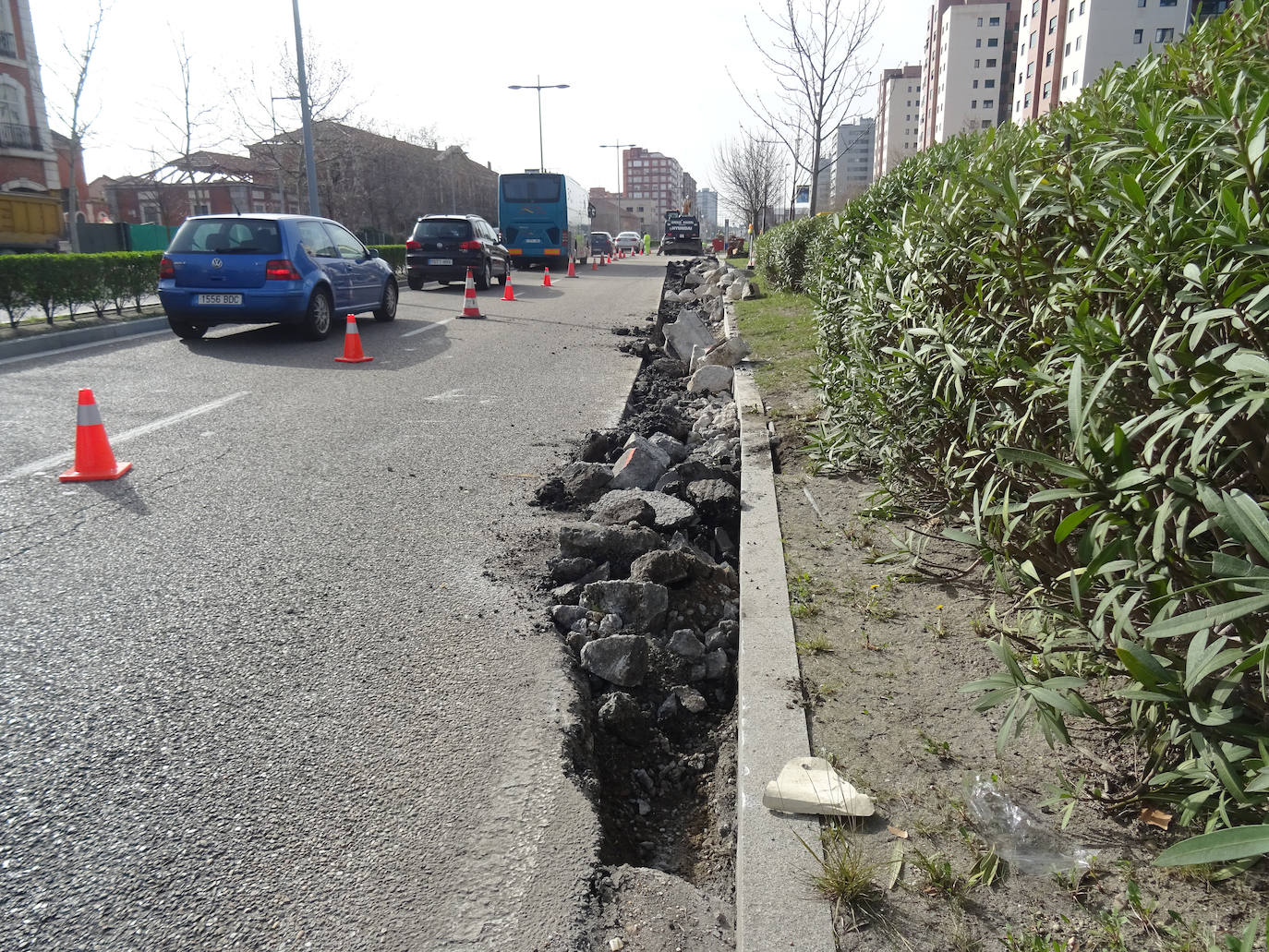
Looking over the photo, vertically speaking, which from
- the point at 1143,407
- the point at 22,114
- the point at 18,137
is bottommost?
the point at 1143,407

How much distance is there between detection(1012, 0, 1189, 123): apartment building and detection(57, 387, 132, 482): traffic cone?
210 feet

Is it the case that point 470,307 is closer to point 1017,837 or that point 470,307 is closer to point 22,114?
point 1017,837

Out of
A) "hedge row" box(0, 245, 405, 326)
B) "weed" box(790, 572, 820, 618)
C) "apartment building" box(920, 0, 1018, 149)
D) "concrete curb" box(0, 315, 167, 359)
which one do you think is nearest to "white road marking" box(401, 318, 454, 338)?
"concrete curb" box(0, 315, 167, 359)

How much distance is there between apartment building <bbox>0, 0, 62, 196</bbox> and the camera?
42094mm

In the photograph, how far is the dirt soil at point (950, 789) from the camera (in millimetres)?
2016

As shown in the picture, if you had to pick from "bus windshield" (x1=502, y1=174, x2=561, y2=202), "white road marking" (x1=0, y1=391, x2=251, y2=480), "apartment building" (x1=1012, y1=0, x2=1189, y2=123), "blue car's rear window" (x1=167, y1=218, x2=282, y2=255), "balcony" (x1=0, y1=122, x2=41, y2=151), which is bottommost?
"white road marking" (x1=0, y1=391, x2=251, y2=480)

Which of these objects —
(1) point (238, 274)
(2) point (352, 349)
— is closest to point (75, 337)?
(1) point (238, 274)

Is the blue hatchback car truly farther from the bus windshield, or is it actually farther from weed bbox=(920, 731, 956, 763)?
the bus windshield

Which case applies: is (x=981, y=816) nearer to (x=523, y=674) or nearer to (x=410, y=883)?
(x=410, y=883)

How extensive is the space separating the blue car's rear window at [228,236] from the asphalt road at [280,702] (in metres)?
5.44

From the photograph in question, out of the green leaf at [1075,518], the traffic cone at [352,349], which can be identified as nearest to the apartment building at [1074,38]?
the traffic cone at [352,349]

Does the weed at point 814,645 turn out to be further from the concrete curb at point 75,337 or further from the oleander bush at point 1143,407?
the concrete curb at point 75,337

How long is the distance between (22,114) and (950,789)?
174ft

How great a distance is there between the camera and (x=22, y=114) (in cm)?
4297
